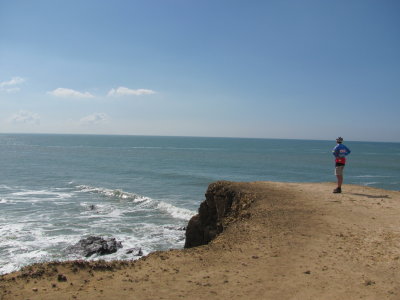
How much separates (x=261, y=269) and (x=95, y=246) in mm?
12442

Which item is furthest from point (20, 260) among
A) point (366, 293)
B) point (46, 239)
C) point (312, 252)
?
point (366, 293)

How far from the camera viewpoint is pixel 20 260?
52.9 feet

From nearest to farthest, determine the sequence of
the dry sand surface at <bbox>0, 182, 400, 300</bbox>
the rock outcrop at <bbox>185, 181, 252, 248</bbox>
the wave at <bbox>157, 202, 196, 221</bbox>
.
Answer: the dry sand surface at <bbox>0, 182, 400, 300</bbox>
the rock outcrop at <bbox>185, 181, 252, 248</bbox>
the wave at <bbox>157, 202, 196, 221</bbox>

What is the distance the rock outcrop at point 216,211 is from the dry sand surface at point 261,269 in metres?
2.59

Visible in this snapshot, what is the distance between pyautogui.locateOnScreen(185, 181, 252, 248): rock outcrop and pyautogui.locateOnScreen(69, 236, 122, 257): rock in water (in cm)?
→ 455

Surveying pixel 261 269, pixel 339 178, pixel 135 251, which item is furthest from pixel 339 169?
pixel 135 251

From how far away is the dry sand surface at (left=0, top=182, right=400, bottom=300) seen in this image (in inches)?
250

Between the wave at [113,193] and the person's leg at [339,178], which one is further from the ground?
the person's leg at [339,178]

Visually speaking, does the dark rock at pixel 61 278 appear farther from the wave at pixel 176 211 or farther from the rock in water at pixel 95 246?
the wave at pixel 176 211

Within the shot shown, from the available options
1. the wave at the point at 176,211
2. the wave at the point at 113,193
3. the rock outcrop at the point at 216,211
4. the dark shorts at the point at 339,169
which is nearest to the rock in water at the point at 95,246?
the rock outcrop at the point at 216,211

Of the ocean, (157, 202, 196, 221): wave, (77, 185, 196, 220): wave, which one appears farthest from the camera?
(77, 185, 196, 220): wave

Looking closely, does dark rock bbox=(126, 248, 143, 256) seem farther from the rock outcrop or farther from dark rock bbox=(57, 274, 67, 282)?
dark rock bbox=(57, 274, 67, 282)

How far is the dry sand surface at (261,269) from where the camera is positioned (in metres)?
6.36

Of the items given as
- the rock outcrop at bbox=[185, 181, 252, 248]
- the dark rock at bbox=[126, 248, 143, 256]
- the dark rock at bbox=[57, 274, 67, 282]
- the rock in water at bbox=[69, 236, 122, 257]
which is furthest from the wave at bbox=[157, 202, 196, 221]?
the dark rock at bbox=[57, 274, 67, 282]
